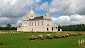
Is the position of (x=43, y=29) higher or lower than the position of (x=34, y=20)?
lower

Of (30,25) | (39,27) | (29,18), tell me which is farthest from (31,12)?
(39,27)

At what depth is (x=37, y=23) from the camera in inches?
2758

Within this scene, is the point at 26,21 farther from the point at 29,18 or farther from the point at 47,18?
the point at 47,18

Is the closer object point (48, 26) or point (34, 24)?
point (48, 26)

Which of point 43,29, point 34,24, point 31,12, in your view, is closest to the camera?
point 43,29

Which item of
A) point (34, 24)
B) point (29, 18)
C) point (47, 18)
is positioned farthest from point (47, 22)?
point (29, 18)

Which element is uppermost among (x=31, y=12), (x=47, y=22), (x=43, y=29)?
(x=31, y=12)

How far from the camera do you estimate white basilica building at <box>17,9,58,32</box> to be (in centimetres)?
6719

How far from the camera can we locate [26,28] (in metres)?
74.5

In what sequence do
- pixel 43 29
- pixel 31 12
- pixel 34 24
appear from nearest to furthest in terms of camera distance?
pixel 43 29 < pixel 34 24 < pixel 31 12

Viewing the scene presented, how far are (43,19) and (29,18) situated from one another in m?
12.6

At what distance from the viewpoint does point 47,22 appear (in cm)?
6781

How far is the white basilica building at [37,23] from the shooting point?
67.2 metres

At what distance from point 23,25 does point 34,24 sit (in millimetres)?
8770
